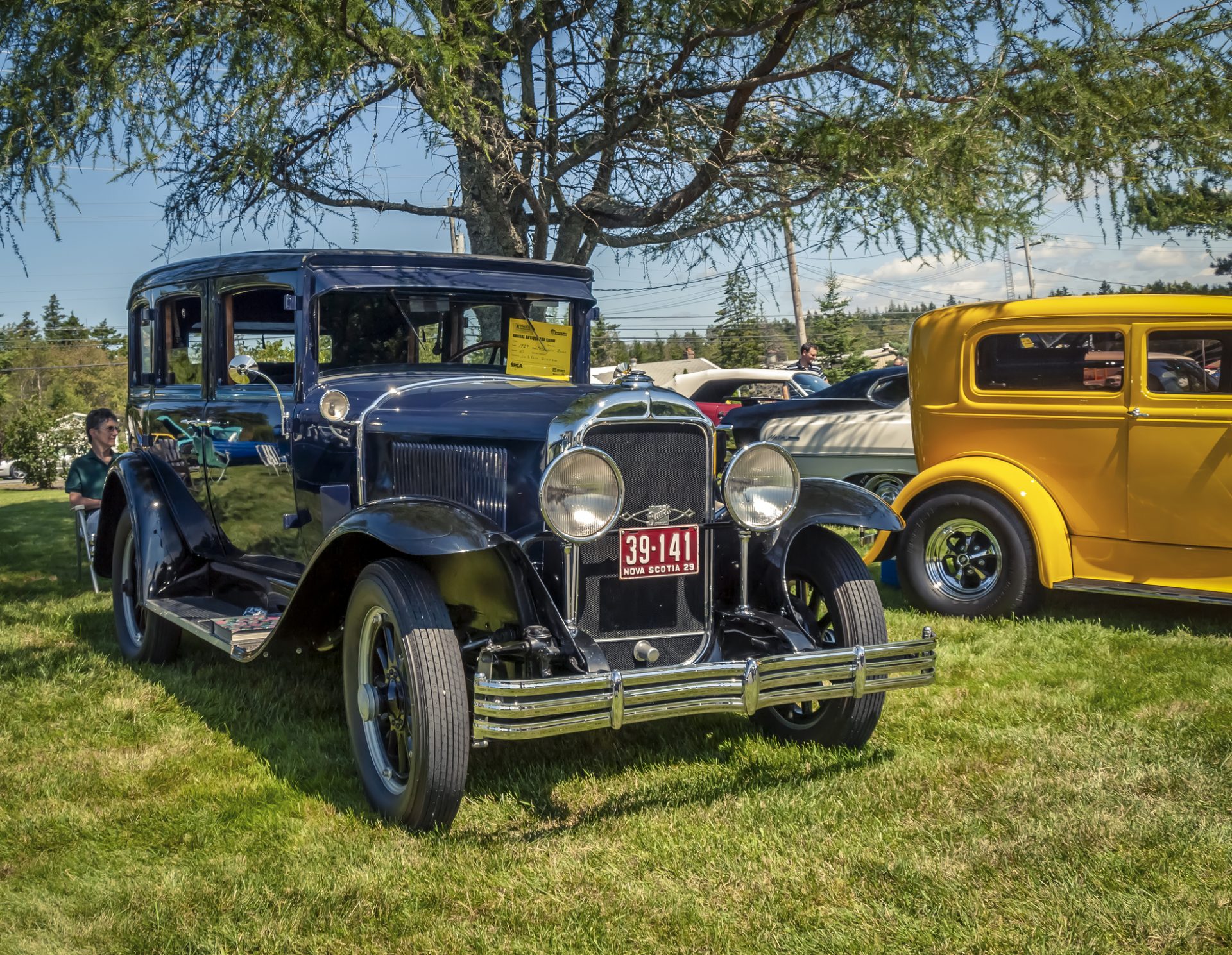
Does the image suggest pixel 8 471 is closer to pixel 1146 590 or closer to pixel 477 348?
pixel 477 348

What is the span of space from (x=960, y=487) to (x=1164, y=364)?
1.18 metres

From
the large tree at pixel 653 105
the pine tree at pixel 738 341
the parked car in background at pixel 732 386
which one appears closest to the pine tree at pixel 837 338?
the pine tree at pixel 738 341

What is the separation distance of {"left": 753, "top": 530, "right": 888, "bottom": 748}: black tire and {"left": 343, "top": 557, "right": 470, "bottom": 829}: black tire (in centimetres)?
125

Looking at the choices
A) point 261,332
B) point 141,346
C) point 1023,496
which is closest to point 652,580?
point 261,332

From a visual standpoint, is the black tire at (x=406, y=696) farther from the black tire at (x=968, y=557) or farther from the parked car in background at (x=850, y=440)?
the parked car in background at (x=850, y=440)

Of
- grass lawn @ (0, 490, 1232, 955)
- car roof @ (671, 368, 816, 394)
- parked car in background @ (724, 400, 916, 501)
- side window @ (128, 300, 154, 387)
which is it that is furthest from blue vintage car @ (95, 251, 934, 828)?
car roof @ (671, 368, 816, 394)

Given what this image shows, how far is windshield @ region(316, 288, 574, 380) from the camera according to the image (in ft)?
15.4

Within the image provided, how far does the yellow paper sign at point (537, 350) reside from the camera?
5102 millimetres

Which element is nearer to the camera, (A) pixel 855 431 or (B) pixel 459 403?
(B) pixel 459 403

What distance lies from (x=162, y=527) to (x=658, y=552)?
277 centimetres

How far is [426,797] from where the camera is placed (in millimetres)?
3275

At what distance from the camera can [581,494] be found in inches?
137

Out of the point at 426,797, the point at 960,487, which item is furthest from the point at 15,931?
the point at 960,487

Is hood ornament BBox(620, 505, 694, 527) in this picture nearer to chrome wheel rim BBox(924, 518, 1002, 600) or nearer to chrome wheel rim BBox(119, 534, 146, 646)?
chrome wheel rim BBox(924, 518, 1002, 600)
